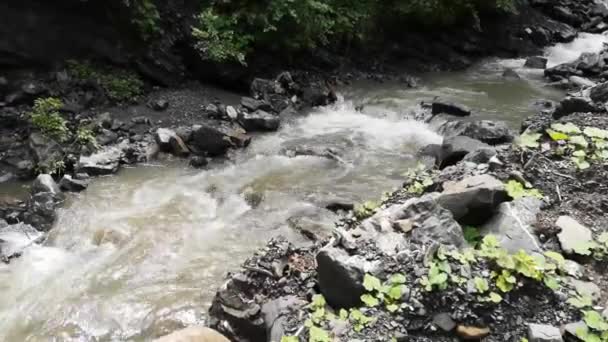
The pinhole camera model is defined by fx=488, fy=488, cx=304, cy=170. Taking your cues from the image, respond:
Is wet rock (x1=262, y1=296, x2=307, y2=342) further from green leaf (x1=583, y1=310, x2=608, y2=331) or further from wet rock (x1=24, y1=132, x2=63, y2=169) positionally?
wet rock (x1=24, y1=132, x2=63, y2=169)

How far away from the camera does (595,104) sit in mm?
7047

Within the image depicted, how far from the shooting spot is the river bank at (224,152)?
15.8 ft

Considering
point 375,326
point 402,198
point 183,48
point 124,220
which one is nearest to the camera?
point 375,326

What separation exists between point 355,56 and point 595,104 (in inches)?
306

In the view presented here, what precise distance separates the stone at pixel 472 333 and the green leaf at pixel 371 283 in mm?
664

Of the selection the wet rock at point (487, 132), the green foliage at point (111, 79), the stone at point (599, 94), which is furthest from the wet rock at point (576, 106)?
the green foliage at point (111, 79)

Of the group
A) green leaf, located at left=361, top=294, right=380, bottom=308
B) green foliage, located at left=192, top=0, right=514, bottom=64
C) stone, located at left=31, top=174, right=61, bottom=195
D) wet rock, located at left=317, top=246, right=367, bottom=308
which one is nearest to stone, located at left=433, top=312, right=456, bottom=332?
green leaf, located at left=361, top=294, right=380, bottom=308

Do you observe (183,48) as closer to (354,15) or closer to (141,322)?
(354,15)

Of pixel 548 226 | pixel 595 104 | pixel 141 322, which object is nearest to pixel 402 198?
pixel 548 226

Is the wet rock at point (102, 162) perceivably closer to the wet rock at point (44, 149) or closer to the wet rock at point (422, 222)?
the wet rock at point (44, 149)

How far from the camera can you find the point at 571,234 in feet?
13.8

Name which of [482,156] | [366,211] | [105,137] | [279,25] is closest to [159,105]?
[105,137]

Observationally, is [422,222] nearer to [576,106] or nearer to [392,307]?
[392,307]

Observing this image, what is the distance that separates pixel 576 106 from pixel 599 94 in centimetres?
60
